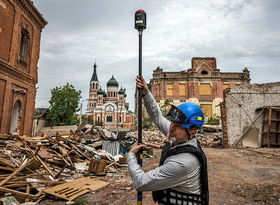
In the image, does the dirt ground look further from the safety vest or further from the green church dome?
the green church dome

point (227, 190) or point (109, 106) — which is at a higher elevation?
point (109, 106)

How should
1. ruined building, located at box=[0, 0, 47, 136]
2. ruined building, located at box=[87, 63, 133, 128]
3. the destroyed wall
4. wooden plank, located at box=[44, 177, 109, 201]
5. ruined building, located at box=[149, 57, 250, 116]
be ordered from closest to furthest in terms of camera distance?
wooden plank, located at box=[44, 177, 109, 201] → ruined building, located at box=[0, 0, 47, 136] → the destroyed wall → ruined building, located at box=[149, 57, 250, 116] → ruined building, located at box=[87, 63, 133, 128]

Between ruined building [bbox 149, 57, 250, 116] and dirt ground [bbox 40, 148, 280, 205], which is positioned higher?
ruined building [bbox 149, 57, 250, 116]

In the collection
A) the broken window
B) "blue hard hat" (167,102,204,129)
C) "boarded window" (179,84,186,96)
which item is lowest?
"blue hard hat" (167,102,204,129)

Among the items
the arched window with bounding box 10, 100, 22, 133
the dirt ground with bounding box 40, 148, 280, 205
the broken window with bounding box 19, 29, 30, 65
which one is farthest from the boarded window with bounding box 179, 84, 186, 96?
the dirt ground with bounding box 40, 148, 280, 205

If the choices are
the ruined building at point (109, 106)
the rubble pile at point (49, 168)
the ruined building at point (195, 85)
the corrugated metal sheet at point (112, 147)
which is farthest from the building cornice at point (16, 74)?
the ruined building at point (109, 106)

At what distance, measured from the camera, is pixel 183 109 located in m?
1.82

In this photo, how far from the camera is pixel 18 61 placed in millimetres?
13664

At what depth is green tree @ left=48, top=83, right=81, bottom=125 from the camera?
1620 inches

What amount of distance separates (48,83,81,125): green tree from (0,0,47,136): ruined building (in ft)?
87.0

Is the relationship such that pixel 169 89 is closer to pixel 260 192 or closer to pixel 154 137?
pixel 154 137

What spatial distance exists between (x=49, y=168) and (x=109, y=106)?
66.3 metres

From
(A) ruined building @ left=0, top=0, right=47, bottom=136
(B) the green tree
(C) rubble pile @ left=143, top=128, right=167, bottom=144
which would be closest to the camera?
(A) ruined building @ left=0, top=0, right=47, bottom=136

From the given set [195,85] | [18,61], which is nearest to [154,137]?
[18,61]
